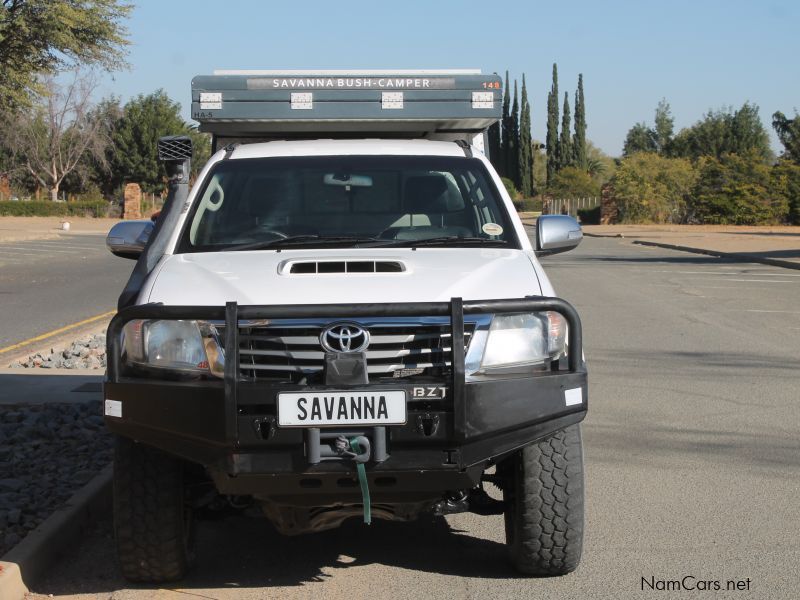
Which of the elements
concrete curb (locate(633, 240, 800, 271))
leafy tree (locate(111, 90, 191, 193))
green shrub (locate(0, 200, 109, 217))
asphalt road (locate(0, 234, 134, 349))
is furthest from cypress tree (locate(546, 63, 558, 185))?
asphalt road (locate(0, 234, 134, 349))

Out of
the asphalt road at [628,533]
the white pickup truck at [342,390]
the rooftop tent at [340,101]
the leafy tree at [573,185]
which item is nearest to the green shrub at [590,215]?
the leafy tree at [573,185]

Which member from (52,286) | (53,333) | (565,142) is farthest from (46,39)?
(565,142)

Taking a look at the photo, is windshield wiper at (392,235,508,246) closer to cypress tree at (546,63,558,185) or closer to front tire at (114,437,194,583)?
front tire at (114,437,194,583)

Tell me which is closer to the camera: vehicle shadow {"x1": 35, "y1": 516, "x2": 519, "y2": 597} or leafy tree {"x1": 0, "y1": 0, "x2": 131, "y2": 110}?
vehicle shadow {"x1": 35, "y1": 516, "x2": 519, "y2": 597}

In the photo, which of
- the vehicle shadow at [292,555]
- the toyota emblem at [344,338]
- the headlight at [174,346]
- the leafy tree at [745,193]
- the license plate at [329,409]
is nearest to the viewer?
the license plate at [329,409]

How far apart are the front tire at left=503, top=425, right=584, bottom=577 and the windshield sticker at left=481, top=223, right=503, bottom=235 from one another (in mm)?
1304

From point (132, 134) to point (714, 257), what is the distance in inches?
2208

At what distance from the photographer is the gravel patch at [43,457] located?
18.2 feet

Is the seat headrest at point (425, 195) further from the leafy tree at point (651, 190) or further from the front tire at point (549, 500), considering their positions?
the leafy tree at point (651, 190)

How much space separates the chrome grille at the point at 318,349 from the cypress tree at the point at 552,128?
87.1 metres

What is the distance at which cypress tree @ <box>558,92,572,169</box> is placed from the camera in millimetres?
89500

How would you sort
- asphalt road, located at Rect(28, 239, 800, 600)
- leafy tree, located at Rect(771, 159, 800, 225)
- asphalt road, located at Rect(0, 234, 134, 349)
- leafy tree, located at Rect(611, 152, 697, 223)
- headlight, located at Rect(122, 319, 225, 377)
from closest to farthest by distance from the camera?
headlight, located at Rect(122, 319, 225, 377)
asphalt road, located at Rect(28, 239, 800, 600)
asphalt road, located at Rect(0, 234, 134, 349)
leafy tree, located at Rect(771, 159, 800, 225)
leafy tree, located at Rect(611, 152, 697, 223)

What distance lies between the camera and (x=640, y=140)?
4599 inches

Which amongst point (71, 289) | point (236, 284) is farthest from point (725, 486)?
point (71, 289)
